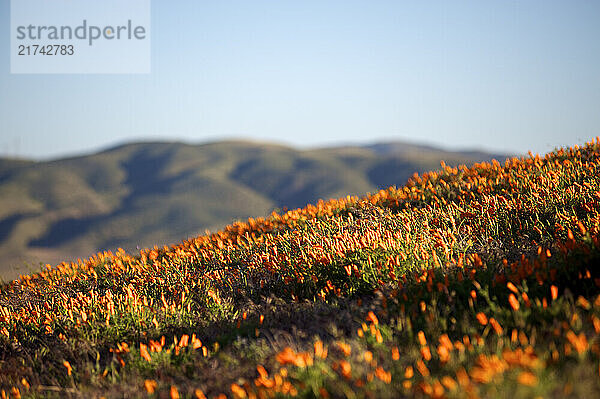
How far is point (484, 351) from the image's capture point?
289 centimetres

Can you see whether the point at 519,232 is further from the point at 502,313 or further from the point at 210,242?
the point at 210,242

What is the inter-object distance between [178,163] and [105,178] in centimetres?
2552

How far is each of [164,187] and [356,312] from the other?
501ft

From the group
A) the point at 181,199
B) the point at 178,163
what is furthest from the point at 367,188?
the point at 178,163

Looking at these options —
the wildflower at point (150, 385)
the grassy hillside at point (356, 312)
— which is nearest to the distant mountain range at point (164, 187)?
the grassy hillside at point (356, 312)

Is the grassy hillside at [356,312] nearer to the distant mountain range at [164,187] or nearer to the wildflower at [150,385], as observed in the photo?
the wildflower at [150,385]

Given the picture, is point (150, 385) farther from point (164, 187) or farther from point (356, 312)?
point (164, 187)

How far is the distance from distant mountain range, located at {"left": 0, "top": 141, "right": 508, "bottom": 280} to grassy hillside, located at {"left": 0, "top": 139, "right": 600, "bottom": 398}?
308ft

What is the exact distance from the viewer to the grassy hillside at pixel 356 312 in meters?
2.75

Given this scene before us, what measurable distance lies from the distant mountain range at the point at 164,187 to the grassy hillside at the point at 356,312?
308 ft

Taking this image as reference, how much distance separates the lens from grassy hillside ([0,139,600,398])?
2748 mm

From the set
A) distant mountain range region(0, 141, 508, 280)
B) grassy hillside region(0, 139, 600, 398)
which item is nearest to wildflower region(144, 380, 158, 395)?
grassy hillside region(0, 139, 600, 398)

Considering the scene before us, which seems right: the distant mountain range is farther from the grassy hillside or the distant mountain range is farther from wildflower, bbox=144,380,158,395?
wildflower, bbox=144,380,158,395

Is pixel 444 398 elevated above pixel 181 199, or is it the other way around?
pixel 444 398
